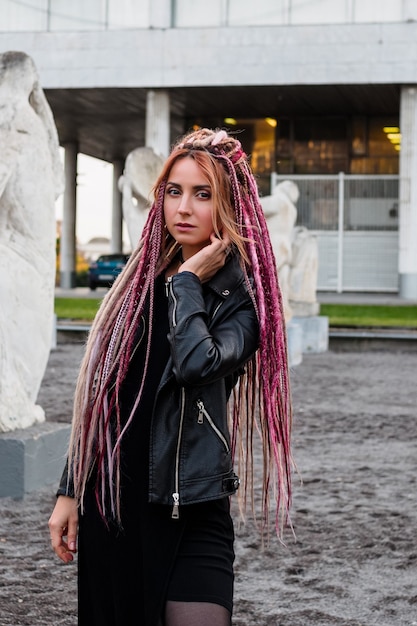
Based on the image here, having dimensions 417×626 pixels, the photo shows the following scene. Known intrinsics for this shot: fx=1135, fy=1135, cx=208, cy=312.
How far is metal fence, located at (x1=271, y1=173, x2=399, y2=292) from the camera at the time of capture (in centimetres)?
3466

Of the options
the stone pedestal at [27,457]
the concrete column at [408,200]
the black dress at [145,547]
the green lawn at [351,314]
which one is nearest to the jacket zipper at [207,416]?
the black dress at [145,547]

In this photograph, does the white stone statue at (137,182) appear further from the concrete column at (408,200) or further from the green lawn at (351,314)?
the concrete column at (408,200)

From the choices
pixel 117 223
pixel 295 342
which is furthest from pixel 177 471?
pixel 117 223

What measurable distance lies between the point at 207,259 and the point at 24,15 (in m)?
31.9

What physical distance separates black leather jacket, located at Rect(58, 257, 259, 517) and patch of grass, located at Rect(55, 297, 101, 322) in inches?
588

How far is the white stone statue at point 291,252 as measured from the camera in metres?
15.1

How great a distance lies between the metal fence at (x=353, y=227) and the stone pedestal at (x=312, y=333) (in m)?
18.9

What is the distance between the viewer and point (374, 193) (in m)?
35.4

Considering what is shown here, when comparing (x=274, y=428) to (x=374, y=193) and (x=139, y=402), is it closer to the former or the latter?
(x=139, y=402)

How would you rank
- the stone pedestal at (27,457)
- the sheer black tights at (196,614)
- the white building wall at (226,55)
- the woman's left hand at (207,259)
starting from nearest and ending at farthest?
1. the sheer black tights at (196,614)
2. the woman's left hand at (207,259)
3. the stone pedestal at (27,457)
4. the white building wall at (226,55)

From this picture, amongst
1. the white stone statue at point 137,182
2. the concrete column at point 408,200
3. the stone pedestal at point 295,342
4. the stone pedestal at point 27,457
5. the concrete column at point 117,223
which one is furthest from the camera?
the concrete column at point 117,223

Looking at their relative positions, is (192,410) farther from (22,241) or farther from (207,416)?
(22,241)

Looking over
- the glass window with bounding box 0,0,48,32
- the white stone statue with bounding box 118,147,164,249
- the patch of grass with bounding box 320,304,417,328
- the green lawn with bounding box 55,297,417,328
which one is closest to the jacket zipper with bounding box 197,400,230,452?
the white stone statue with bounding box 118,147,164,249

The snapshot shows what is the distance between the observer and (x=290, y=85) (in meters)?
31.2
